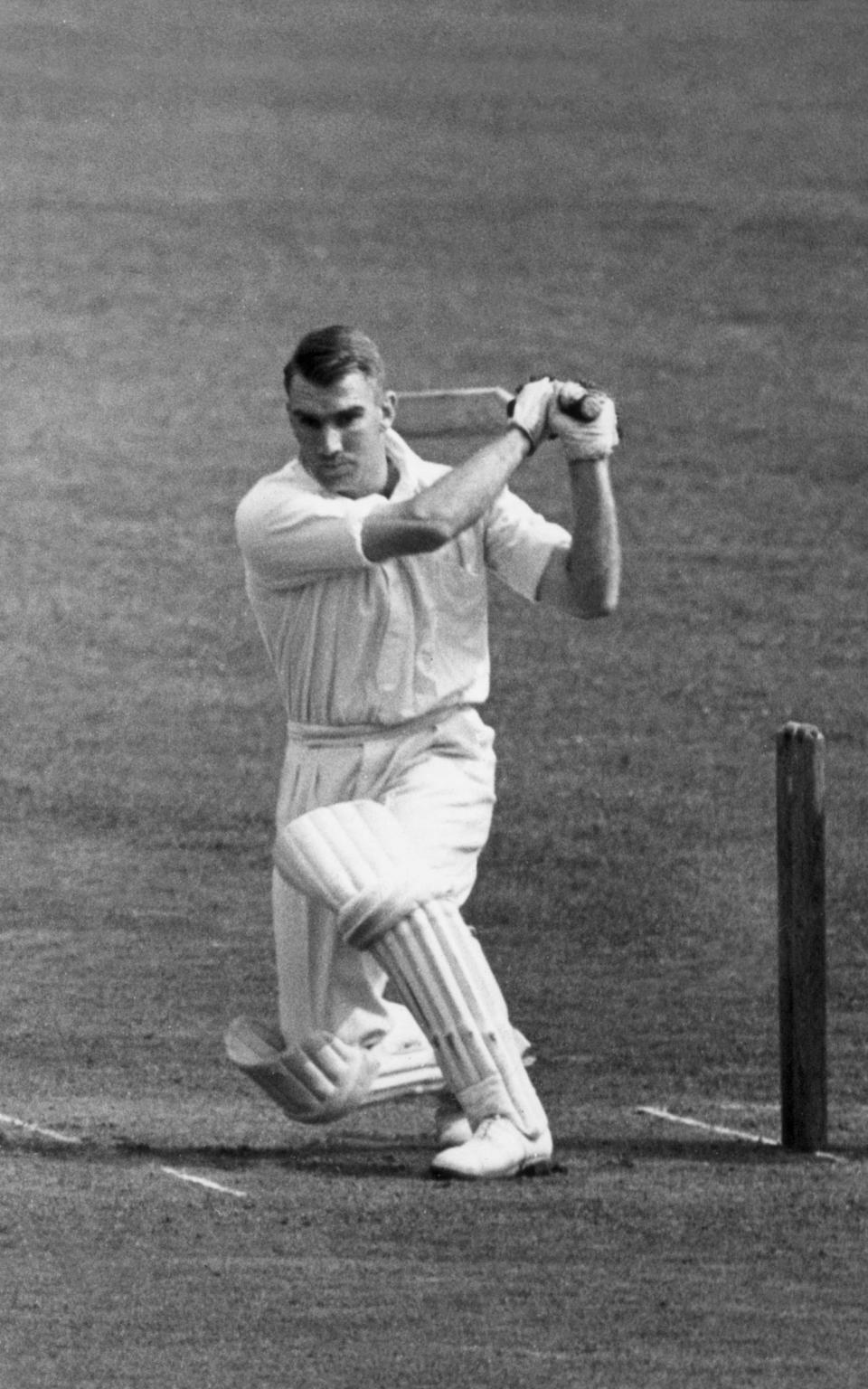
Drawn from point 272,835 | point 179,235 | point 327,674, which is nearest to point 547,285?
point 179,235

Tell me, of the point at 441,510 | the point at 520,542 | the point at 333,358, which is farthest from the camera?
the point at 520,542

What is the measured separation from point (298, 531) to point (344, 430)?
24cm

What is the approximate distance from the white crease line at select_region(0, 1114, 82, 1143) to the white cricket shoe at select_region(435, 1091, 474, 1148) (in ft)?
2.79

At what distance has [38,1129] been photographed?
7.31m


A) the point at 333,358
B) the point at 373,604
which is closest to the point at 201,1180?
the point at 373,604

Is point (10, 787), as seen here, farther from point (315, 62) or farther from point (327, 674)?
point (315, 62)

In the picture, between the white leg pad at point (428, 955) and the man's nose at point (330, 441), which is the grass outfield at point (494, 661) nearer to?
the white leg pad at point (428, 955)

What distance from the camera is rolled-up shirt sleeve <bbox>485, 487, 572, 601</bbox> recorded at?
665cm

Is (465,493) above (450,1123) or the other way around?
above

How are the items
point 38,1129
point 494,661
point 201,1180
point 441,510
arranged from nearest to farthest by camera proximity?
point 441,510 → point 201,1180 → point 38,1129 → point 494,661

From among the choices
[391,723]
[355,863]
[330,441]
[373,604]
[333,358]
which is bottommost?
[355,863]

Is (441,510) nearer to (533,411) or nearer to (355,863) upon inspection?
(533,411)

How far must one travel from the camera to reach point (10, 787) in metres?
12.7

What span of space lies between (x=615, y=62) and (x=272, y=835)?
12.8m
